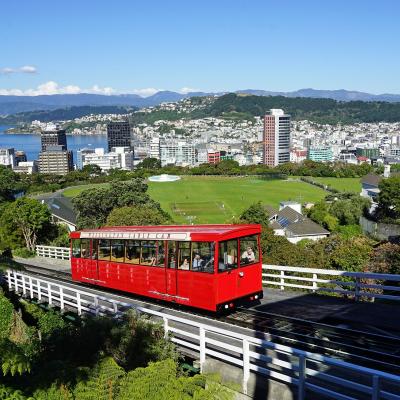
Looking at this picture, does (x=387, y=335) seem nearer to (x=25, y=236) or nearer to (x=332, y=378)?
(x=332, y=378)

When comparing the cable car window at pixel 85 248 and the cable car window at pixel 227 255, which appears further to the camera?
the cable car window at pixel 85 248

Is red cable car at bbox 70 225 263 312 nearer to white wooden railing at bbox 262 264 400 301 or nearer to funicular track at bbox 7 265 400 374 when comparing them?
funicular track at bbox 7 265 400 374

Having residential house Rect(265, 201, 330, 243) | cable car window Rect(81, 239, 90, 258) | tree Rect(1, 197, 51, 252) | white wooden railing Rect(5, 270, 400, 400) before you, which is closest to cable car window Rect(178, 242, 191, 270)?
white wooden railing Rect(5, 270, 400, 400)

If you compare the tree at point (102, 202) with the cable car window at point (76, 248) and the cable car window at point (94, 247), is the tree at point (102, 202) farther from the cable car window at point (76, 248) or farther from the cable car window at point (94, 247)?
the cable car window at point (94, 247)

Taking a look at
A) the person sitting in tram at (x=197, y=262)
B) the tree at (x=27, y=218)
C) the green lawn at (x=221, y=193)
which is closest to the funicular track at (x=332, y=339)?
the person sitting in tram at (x=197, y=262)

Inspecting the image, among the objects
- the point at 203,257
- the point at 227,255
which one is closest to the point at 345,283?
the point at 227,255
